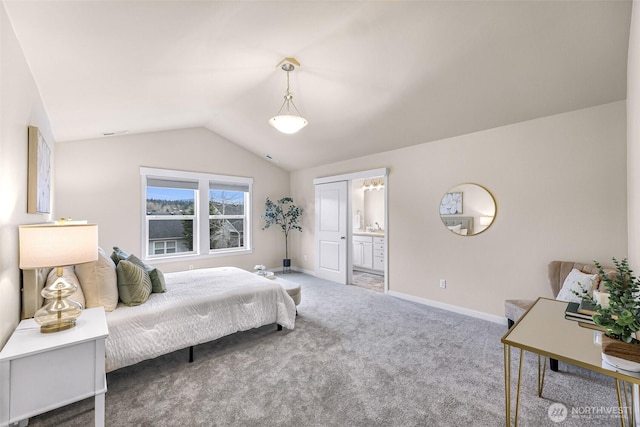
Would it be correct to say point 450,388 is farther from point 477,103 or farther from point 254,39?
point 254,39

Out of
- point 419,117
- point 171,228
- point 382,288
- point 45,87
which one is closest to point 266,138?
point 171,228

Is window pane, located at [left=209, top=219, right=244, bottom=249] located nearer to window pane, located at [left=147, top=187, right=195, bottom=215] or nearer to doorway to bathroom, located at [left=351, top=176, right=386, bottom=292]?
window pane, located at [left=147, top=187, right=195, bottom=215]

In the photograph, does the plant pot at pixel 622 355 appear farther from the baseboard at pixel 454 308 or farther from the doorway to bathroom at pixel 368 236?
the doorway to bathroom at pixel 368 236

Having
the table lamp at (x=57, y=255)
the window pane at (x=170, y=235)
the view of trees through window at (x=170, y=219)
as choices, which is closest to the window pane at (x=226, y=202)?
the view of trees through window at (x=170, y=219)

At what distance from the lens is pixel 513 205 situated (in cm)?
322

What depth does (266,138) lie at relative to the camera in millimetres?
5004

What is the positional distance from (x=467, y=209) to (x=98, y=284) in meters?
3.95

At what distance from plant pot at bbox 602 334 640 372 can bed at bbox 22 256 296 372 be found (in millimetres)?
2506

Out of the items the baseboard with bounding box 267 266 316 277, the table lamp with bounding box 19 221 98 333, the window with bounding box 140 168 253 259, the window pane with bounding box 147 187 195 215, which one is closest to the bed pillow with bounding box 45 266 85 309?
the table lamp with bounding box 19 221 98 333

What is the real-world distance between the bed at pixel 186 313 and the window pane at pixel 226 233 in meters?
2.10

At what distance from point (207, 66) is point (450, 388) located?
348cm

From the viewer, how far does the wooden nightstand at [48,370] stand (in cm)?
131

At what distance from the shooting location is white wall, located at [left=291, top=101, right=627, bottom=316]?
8.82 feet

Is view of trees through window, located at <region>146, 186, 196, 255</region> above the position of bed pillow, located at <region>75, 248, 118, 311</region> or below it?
above
